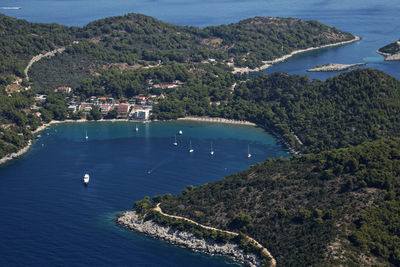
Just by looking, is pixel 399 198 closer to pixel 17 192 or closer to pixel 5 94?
pixel 17 192

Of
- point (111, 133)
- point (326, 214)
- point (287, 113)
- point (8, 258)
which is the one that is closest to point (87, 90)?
point (111, 133)

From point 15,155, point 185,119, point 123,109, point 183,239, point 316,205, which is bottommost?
point 183,239

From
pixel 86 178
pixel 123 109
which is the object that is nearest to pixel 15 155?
pixel 86 178

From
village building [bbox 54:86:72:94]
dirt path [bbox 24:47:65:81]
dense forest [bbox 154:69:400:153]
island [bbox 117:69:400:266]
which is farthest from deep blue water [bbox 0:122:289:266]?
dirt path [bbox 24:47:65:81]

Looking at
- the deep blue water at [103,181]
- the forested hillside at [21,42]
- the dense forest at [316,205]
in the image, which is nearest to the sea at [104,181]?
the deep blue water at [103,181]

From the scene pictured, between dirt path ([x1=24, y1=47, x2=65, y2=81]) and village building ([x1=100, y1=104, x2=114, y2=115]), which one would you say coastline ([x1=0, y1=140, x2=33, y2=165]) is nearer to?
village building ([x1=100, y1=104, x2=114, y2=115])

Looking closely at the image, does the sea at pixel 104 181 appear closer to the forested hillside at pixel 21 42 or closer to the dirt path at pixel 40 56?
the forested hillside at pixel 21 42

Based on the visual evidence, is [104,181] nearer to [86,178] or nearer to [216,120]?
[86,178]
